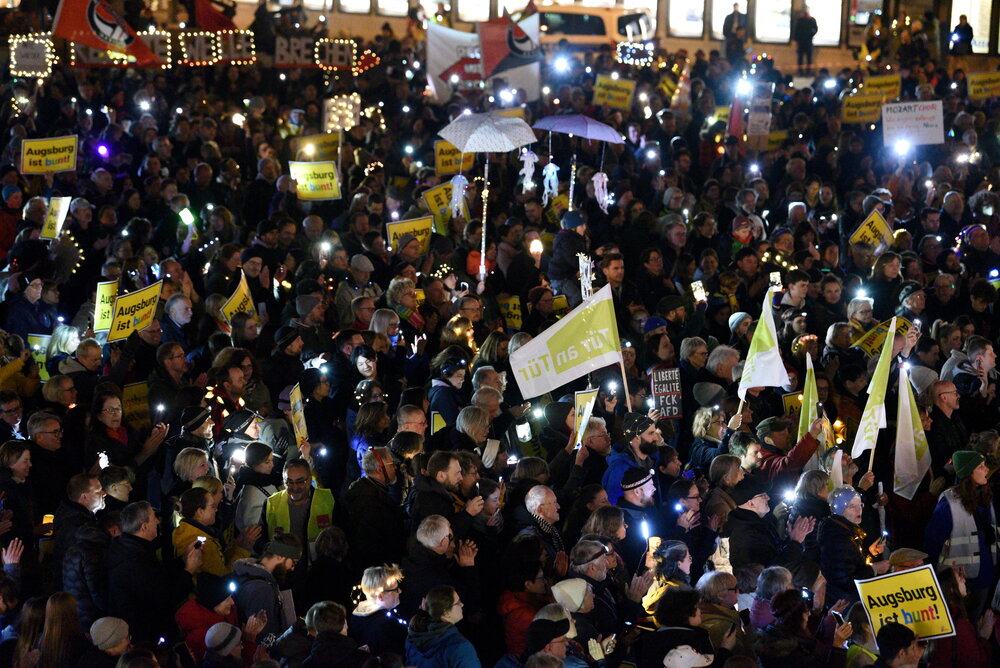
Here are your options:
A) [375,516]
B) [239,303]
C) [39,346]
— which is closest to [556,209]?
[239,303]

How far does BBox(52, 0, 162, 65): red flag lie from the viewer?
19.9 m

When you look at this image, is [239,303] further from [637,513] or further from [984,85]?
[984,85]

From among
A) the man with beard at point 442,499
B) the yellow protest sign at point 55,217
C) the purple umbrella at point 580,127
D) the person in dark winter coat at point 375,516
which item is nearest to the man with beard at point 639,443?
the man with beard at point 442,499

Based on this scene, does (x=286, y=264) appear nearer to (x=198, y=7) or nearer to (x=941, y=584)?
(x=941, y=584)

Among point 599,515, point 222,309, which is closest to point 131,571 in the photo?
point 599,515

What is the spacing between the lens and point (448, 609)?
679 cm

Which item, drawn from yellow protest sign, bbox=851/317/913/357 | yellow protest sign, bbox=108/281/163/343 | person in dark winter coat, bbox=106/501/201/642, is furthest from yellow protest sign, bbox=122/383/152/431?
yellow protest sign, bbox=851/317/913/357

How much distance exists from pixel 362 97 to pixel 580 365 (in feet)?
44.2

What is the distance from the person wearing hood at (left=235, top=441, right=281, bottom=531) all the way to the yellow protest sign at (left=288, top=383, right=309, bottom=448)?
32.7 inches

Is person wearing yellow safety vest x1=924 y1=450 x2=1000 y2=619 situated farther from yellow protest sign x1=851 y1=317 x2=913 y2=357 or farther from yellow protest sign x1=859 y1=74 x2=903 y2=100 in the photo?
yellow protest sign x1=859 y1=74 x2=903 y2=100

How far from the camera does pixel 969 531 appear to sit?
31.3 ft

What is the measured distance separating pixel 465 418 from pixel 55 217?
6.94 metres

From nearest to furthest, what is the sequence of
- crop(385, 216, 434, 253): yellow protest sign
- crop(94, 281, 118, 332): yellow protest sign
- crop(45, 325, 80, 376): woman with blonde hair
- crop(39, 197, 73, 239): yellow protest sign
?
1. crop(45, 325, 80, 376): woman with blonde hair
2. crop(94, 281, 118, 332): yellow protest sign
3. crop(39, 197, 73, 239): yellow protest sign
4. crop(385, 216, 434, 253): yellow protest sign

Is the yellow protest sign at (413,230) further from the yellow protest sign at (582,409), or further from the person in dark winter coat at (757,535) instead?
the person in dark winter coat at (757,535)
